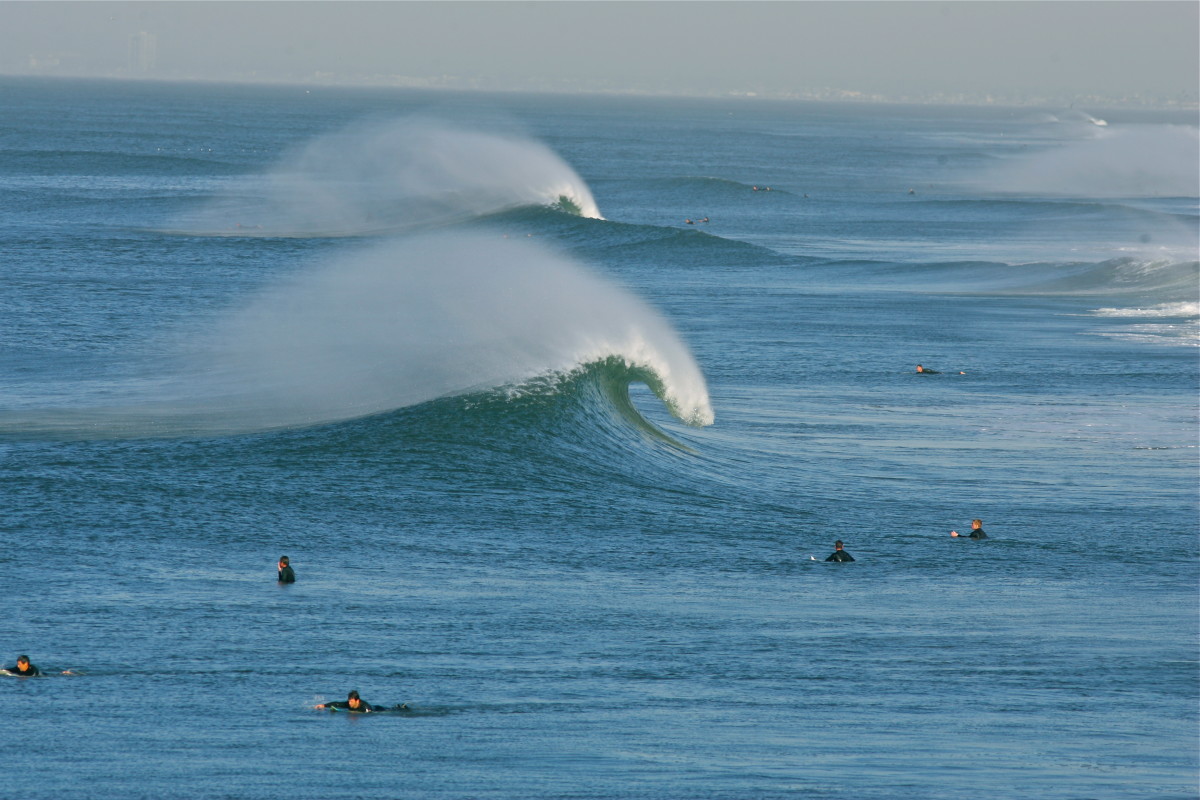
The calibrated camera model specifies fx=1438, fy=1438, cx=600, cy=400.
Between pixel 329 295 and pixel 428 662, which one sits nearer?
pixel 428 662

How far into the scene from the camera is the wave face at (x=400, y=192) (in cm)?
7350

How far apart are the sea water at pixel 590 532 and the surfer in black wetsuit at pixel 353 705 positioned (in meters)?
0.15

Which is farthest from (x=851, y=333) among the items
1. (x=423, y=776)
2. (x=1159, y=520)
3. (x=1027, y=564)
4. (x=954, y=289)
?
(x=423, y=776)

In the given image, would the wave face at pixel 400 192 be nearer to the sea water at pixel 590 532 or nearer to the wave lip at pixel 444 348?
the sea water at pixel 590 532

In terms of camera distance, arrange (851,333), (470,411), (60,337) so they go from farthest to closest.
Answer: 1. (851,333)
2. (60,337)
3. (470,411)

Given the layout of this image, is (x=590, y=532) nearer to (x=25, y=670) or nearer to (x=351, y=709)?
(x=351, y=709)

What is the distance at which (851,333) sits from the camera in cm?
4259

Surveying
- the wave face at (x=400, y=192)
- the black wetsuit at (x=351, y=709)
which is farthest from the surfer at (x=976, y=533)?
the wave face at (x=400, y=192)

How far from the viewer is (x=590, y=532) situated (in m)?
21.7

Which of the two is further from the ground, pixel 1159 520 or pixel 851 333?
pixel 851 333

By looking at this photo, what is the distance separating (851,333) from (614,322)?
42.5 ft

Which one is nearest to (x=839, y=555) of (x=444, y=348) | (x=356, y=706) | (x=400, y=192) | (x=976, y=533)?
(x=976, y=533)

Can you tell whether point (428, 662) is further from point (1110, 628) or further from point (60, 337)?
point (60, 337)

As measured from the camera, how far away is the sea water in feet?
45.1
